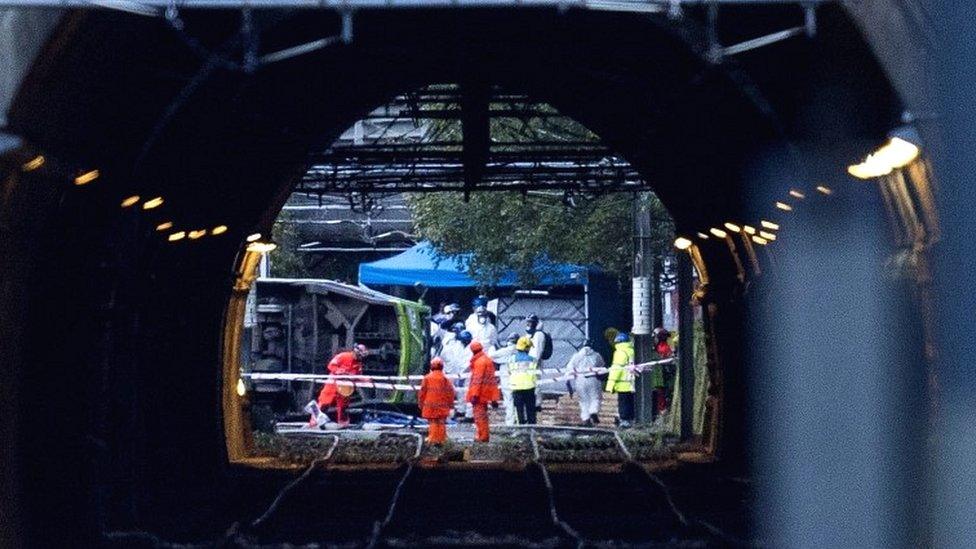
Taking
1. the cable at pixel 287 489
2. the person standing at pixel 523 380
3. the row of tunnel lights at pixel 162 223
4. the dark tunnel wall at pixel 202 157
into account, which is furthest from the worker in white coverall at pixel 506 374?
the dark tunnel wall at pixel 202 157

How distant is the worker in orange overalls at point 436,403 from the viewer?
25750mm

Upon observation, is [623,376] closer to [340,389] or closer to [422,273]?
[340,389]

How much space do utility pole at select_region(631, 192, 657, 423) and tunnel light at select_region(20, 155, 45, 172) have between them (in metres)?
20.1

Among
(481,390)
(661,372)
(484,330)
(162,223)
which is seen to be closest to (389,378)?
(484,330)

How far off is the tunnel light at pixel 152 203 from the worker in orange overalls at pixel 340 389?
54.4ft

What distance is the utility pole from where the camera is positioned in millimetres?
29703

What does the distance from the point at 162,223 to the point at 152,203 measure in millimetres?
1056

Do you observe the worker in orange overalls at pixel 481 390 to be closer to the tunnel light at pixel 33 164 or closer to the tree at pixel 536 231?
the tree at pixel 536 231

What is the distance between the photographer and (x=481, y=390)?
27.2 metres

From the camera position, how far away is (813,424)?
12.8 meters

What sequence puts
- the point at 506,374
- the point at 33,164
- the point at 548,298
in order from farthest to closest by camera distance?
1. the point at 548,298
2. the point at 506,374
3. the point at 33,164

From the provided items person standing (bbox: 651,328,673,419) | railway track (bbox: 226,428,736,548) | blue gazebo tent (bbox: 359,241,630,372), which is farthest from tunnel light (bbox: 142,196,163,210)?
blue gazebo tent (bbox: 359,241,630,372)

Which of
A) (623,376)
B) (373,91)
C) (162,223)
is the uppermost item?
(373,91)

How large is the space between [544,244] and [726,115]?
1764cm
